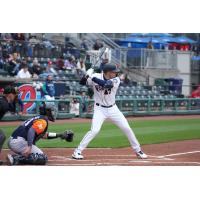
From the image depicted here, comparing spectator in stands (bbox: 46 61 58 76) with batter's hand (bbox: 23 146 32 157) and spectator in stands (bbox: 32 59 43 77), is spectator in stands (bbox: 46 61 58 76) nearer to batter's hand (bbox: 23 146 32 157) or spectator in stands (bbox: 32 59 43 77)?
spectator in stands (bbox: 32 59 43 77)

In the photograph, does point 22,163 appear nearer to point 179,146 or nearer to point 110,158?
point 110,158

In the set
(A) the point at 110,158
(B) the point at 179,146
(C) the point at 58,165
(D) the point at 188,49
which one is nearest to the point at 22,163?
(C) the point at 58,165

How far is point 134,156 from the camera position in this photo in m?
8.78

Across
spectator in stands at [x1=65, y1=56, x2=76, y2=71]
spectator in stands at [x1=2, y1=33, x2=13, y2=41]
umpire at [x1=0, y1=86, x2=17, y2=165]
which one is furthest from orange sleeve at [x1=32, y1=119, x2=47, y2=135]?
spectator in stands at [x1=2, y1=33, x2=13, y2=41]

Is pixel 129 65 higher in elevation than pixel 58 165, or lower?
higher

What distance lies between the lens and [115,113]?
8.40m

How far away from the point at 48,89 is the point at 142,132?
169 centimetres

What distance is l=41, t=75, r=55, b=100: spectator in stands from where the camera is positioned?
352 inches

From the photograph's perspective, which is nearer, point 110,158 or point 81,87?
point 110,158

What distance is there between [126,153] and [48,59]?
2.04 meters

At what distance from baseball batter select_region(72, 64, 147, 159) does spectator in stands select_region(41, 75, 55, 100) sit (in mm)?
840

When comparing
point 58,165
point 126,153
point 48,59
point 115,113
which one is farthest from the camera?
point 48,59

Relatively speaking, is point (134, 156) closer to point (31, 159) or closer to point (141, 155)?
point (141, 155)

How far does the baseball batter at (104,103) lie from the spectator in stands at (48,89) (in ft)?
2.76
